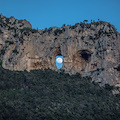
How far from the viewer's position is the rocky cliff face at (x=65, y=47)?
55.5 meters

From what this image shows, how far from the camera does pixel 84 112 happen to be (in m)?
39.0

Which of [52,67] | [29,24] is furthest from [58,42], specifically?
[29,24]

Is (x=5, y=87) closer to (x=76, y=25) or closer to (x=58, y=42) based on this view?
(x=58, y=42)

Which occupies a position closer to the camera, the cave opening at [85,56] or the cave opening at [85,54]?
the cave opening at [85,54]

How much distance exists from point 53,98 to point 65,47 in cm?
1763

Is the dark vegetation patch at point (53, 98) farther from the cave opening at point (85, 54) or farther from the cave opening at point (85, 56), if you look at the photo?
the cave opening at point (85, 56)

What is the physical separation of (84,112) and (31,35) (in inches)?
1072

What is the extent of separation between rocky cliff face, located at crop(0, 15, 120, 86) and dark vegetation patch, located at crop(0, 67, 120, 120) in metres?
4.00

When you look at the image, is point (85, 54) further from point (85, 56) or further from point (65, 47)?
point (65, 47)

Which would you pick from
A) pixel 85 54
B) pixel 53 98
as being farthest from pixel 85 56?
pixel 53 98

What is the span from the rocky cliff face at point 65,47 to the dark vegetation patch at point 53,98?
157 inches

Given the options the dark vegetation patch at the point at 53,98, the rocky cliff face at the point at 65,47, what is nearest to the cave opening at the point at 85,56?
the rocky cliff face at the point at 65,47

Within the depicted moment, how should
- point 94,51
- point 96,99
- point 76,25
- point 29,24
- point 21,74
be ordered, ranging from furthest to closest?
point 29,24
point 76,25
point 94,51
point 21,74
point 96,99

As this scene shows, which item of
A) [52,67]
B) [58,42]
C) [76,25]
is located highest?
[76,25]
